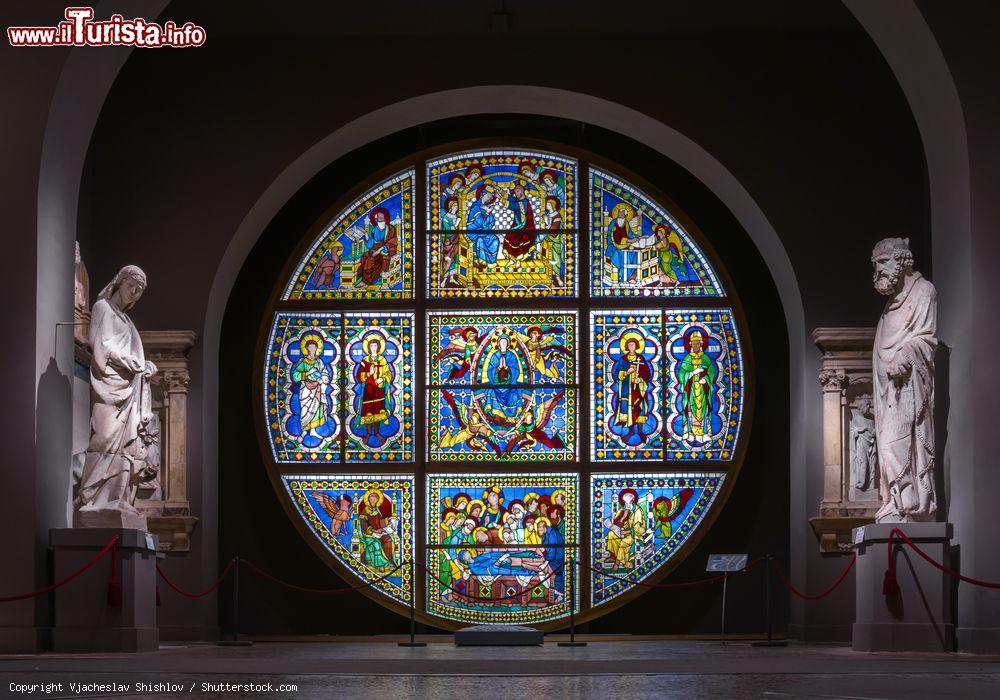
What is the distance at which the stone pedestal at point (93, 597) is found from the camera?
34.8 feet

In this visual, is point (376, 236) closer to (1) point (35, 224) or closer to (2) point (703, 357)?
(2) point (703, 357)

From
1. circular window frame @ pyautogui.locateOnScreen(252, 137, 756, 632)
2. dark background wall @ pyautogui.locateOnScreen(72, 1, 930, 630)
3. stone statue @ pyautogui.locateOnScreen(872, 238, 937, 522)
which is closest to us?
stone statue @ pyautogui.locateOnScreen(872, 238, 937, 522)

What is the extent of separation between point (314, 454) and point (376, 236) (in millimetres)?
2235

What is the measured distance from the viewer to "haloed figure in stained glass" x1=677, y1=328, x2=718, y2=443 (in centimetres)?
1559

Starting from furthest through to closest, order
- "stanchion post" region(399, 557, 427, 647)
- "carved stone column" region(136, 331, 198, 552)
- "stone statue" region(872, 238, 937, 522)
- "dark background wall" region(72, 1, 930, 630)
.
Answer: "dark background wall" region(72, 1, 930, 630) → "carved stone column" region(136, 331, 198, 552) → "stanchion post" region(399, 557, 427, 647) → "stone statue" region(872, 238, 937, 522)

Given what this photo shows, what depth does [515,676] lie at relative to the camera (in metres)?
8.80

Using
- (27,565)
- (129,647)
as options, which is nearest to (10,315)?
(27,565)

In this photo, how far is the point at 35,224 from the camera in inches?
426

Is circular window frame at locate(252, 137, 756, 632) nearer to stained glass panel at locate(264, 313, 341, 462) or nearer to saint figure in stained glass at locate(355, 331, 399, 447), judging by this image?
stained glass panel at locate(264, 313, 341, 462)

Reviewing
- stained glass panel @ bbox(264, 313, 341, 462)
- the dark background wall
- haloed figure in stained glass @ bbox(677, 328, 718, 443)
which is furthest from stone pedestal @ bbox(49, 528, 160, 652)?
haloed figure in stained glass @ bbox(677, 328, 718, 443)

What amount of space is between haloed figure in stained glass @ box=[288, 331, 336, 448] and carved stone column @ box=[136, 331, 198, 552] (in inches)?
55.7

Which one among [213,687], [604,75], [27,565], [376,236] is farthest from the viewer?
[376,236]
